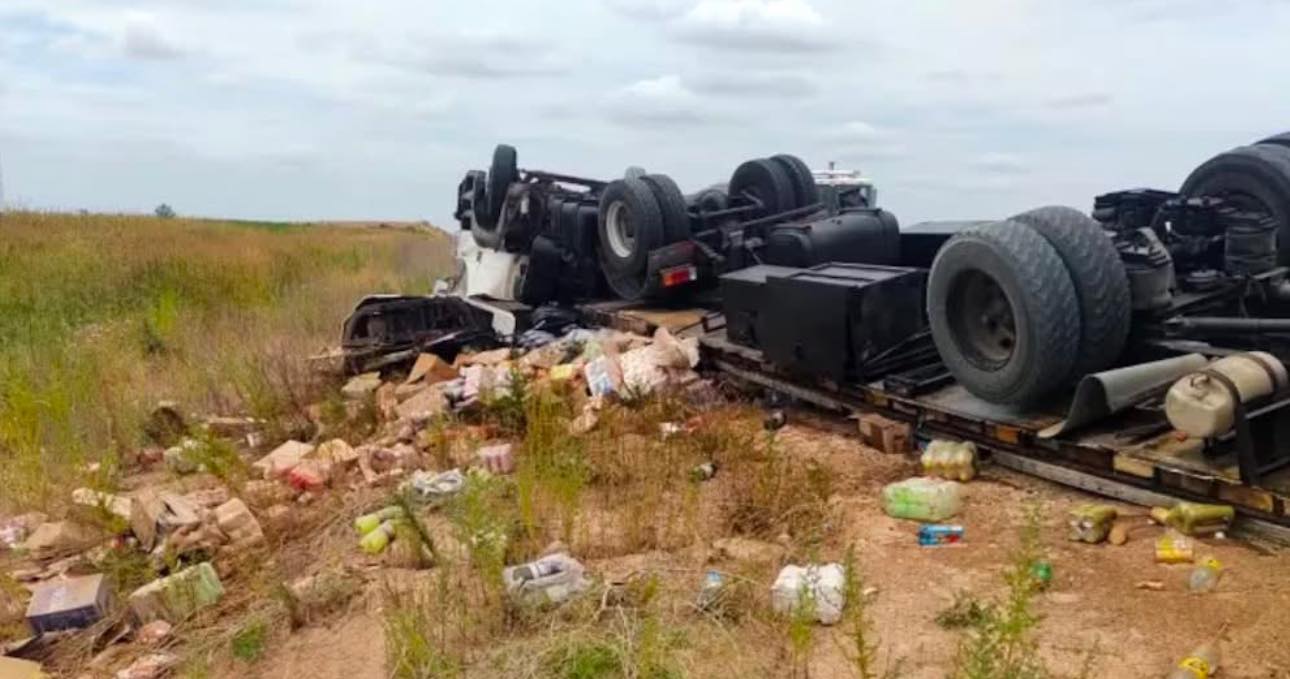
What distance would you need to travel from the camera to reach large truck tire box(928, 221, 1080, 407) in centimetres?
461

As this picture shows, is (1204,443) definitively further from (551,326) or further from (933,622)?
(551,326)

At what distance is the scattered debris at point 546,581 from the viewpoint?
12.0 feet

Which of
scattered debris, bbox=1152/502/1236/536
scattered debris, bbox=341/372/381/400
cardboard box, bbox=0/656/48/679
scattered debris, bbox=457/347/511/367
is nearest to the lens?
cardboard box, bbox=0/656/48/679

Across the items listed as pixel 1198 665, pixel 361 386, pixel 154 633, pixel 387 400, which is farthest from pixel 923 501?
pixel 361 386

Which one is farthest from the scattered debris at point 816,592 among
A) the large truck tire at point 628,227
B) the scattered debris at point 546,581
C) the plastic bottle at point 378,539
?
the large truck tire at point 628,227

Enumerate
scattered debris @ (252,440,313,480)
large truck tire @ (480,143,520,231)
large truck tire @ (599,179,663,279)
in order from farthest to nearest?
1. large truck tire @ (480,143,520,231)
2. large truck tire @ (599,179,663,279)
3. scattered debris @ (252,440,313,480)

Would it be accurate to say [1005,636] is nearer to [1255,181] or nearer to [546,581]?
[546,581]

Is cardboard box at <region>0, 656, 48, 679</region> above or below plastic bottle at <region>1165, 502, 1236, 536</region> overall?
below

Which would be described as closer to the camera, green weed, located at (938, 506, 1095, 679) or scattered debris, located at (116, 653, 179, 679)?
green weed, located at (938, 506, 1095, 679)

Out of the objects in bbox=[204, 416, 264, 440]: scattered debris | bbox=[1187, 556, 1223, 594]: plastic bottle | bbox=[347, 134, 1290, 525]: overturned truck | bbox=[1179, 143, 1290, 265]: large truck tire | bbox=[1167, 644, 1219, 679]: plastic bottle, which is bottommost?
bbox=[204, 416, 264, 440]: scattered debris

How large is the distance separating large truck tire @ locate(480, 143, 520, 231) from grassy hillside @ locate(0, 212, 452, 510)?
6.42ft

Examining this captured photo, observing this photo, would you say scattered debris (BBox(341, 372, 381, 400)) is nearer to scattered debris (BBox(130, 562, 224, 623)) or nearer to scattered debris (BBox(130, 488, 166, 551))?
scattered debris (BBox(130, 488, 166, 551))

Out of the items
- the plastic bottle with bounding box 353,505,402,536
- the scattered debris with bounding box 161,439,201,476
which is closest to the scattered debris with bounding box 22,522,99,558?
the scattered debris with bounding box 161,439,201,476

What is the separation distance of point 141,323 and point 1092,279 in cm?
867
